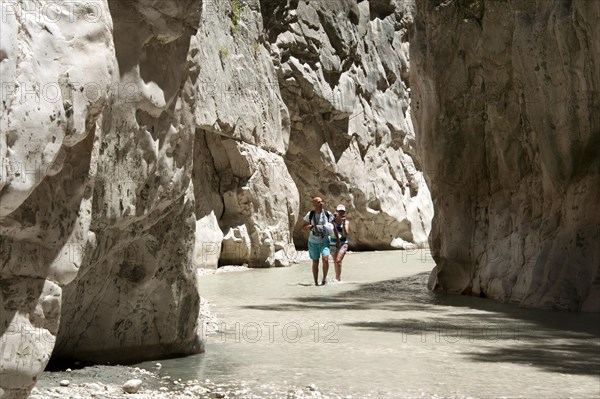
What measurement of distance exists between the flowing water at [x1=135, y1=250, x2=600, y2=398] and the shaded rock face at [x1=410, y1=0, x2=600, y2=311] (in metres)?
0.69

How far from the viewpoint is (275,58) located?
23641 millimetres

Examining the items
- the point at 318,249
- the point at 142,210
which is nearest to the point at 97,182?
the point at 142,210

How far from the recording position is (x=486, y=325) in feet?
33.1

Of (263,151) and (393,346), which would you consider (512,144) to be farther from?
(263,151)

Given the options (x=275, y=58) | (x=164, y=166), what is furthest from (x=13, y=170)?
(x=275, y=58)

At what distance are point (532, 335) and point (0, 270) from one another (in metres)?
6.48

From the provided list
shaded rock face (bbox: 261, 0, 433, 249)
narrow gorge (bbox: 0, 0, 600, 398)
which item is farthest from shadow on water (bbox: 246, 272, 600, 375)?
shaded rock face (bbox: 261, 0, 433, 249)

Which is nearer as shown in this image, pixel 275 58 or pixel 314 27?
pixel 275 58

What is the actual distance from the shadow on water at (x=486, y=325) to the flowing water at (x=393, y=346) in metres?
0.01

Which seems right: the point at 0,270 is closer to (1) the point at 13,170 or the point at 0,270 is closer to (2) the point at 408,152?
(1) the point at 13,170

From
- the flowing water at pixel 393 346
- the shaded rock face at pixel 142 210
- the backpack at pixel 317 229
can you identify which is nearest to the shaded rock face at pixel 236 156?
the backpack at pixel 317 229

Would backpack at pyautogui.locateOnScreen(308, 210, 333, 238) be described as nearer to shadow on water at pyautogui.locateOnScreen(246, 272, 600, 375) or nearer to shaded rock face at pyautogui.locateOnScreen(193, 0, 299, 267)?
shadow on water at pyautogui.locateOnScreen(246, 272, 600, 375)

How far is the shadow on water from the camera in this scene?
7.96 meters

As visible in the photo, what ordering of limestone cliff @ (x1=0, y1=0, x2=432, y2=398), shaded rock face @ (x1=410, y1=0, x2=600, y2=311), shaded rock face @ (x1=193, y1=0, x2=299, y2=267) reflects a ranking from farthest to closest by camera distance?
shaded rock face @ (x1=193, y1=0, x2=299, y2=267), shaded rock face @ (x1=410, y1=0, x2=600, y2=311), limestone cliff @ (x1=0, y1=0, x2=432, y2=398)
